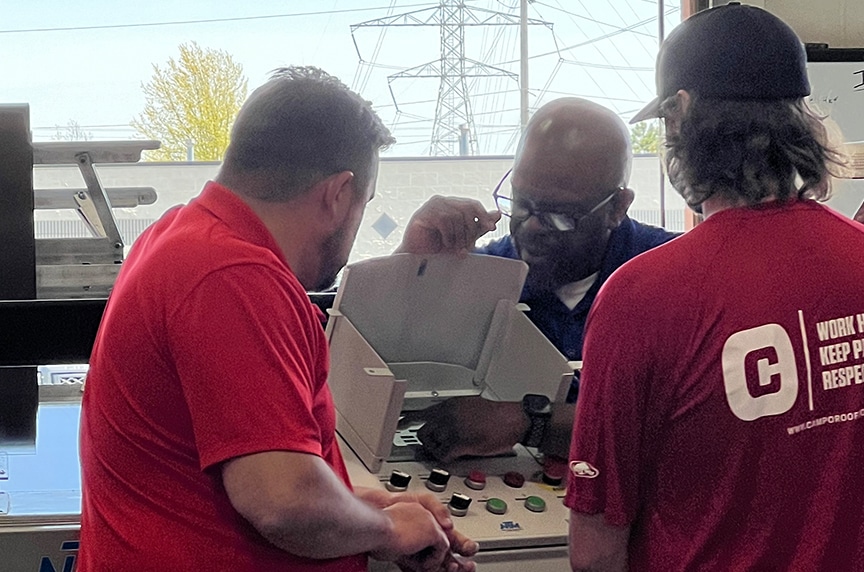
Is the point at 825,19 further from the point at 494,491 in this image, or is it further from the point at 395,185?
the point at 494,491

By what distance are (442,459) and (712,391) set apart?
0.50 meters

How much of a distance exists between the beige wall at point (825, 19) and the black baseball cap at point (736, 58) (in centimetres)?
128

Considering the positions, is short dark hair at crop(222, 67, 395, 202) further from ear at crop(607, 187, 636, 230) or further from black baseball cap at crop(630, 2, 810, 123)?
ear at crop(607, 187, 636, 230)

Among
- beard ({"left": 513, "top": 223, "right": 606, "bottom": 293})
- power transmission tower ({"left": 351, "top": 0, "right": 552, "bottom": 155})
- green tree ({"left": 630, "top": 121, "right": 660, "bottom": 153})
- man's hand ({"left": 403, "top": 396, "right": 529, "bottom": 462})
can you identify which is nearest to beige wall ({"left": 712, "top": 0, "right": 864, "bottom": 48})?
green tree ({"left": 630, "top": 121, "right": 660, "bottom": 153})

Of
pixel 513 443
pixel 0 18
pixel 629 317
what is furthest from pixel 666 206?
pixel 0 18

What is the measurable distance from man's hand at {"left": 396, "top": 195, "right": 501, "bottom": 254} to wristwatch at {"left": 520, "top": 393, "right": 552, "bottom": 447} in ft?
0.88

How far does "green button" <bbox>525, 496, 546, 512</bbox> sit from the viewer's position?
4.13 feet

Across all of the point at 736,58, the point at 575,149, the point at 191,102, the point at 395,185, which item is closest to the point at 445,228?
the point at 575,149

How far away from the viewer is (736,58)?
1035 mm

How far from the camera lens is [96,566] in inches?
39.4

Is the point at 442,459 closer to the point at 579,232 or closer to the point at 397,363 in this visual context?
the point at 397,363

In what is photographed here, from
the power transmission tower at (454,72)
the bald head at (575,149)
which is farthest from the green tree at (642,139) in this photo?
the bald head at (575,149)

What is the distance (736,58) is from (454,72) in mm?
1486

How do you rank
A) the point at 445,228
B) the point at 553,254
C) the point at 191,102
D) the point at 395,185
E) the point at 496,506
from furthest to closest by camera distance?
the point at 395,185, the point at 191,102, the point at 553,254, the point at 445,228, the point at 496,506
